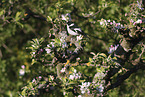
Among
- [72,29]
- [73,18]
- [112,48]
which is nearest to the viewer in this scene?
[72,29]

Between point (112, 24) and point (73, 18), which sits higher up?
point (73, 18)

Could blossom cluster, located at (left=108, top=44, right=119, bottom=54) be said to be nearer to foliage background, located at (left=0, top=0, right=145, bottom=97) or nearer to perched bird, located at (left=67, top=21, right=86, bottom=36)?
foliage background, located at (left=0, top=0, right=145, bottom=97)

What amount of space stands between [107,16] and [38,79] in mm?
2650

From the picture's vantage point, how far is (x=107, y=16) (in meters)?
5.41

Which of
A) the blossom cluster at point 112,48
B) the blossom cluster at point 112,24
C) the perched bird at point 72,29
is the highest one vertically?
the blossom cluster at point 112,24

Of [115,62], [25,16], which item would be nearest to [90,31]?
[25,16]

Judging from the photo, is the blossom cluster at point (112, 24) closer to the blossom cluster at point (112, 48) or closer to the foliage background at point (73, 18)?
Result: the blossom cluster at point (112, 48)

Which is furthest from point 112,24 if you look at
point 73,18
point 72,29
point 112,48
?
point 73,18

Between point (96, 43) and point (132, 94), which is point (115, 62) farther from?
point (96, 43)

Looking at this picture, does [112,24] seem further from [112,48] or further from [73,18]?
[73,18]

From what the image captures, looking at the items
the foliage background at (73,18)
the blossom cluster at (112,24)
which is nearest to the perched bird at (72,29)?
the blossom cluster at (112,24)

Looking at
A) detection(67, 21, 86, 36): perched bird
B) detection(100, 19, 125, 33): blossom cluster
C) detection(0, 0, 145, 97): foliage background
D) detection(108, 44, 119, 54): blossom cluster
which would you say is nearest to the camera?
detection(67, 21, 86, 36): perched bird

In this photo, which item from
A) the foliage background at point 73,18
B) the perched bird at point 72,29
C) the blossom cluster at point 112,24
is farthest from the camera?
the foliage background at point 73,18

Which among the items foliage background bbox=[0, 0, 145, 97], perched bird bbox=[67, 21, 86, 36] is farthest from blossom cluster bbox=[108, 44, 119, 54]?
perched bird bbox=[67, 21, 86, 36]
